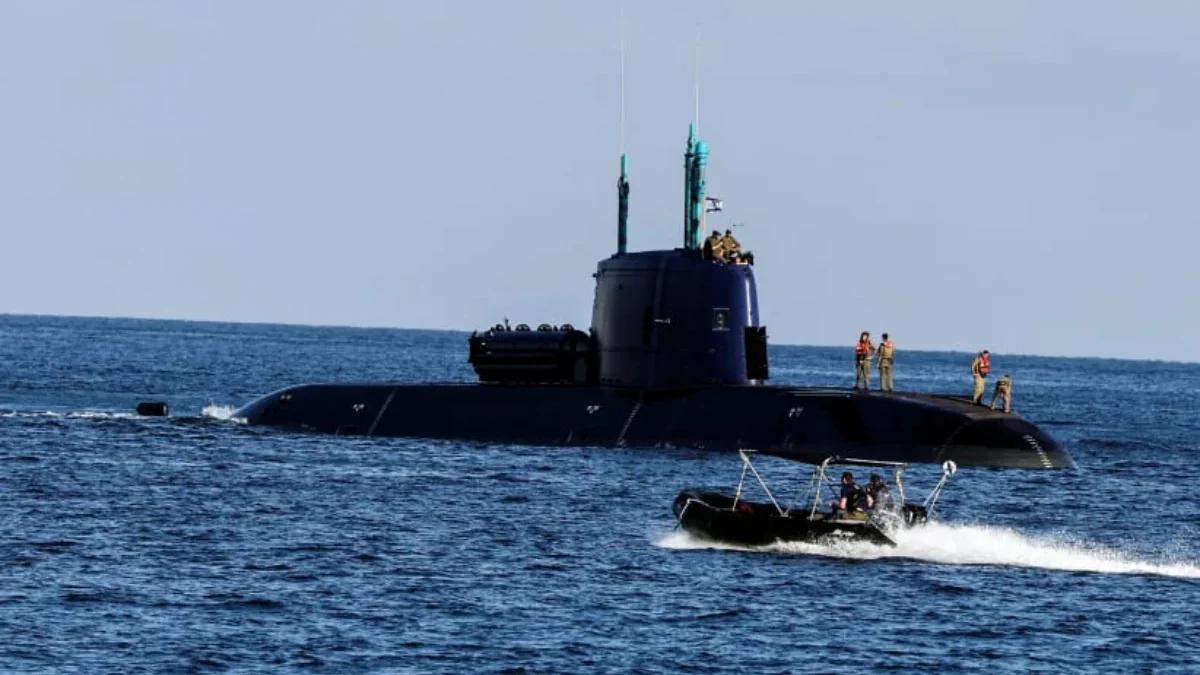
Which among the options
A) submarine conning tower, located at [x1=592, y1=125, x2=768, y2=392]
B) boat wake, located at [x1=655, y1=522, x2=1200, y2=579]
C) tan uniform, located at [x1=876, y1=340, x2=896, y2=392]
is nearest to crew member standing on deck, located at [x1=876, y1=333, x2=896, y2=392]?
tan uniform, located at [x1=876, y1=340, x2=896, y2=392]

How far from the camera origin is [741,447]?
52.8 metres

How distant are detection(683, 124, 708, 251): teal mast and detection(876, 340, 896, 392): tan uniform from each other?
18.5ft

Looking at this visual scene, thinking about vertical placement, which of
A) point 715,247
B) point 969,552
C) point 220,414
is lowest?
point 969,552

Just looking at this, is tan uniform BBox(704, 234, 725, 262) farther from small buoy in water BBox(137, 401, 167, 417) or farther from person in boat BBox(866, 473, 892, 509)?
small buoy in water BBox(137, 401, 167, 417)

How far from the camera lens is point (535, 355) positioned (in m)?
59.7

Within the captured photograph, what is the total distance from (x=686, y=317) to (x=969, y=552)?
1692 centimetres

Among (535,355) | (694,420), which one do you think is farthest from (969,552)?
(535,355)

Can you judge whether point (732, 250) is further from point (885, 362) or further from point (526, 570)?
point (526, 570)

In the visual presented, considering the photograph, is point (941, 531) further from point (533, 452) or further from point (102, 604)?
point (533, 452)

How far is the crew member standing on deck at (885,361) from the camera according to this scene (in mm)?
55844

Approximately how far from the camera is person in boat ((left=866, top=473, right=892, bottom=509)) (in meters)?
→ 39.0

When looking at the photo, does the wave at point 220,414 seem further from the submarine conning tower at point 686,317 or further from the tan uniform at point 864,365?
the tan uniform at point 864,365

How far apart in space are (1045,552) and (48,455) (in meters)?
28.4

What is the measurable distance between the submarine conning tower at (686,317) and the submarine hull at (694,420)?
2.22 ft
